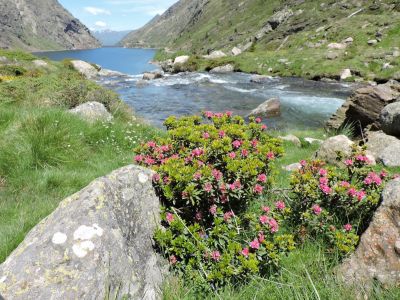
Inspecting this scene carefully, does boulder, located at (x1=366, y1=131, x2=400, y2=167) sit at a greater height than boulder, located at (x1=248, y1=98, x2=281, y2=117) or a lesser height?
greater

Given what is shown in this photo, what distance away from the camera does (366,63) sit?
3997 cm

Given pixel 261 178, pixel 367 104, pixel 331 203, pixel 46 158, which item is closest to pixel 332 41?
pixel 367 104

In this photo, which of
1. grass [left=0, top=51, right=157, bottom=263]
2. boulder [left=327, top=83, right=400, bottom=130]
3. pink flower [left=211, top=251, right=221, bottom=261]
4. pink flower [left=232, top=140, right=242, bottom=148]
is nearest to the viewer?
pink flower [left=211, top=251, right=221, bottom=261]

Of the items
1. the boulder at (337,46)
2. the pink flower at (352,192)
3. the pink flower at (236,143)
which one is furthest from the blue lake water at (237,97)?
the pink flower at (352,192)

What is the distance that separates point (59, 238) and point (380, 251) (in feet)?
12.0

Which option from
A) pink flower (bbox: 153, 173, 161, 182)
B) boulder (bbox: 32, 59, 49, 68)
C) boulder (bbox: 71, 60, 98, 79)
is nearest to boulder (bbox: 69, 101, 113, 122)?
pink flower (bbox: 153, 173, 161, 182)

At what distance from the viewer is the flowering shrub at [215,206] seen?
4207mm

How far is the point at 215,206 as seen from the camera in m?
4.76

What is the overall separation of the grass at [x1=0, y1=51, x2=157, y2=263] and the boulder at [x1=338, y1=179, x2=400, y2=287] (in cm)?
447

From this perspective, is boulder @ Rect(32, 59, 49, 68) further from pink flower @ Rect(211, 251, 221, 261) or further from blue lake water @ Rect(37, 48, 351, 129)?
pink flower @ Rect(211, 251, 221, 261)

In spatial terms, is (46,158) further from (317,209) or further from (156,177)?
(317,209)

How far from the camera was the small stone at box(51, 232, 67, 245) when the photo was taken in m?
3.42

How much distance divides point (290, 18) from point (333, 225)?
325 ft

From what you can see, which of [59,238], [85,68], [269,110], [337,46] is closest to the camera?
[59,238]
